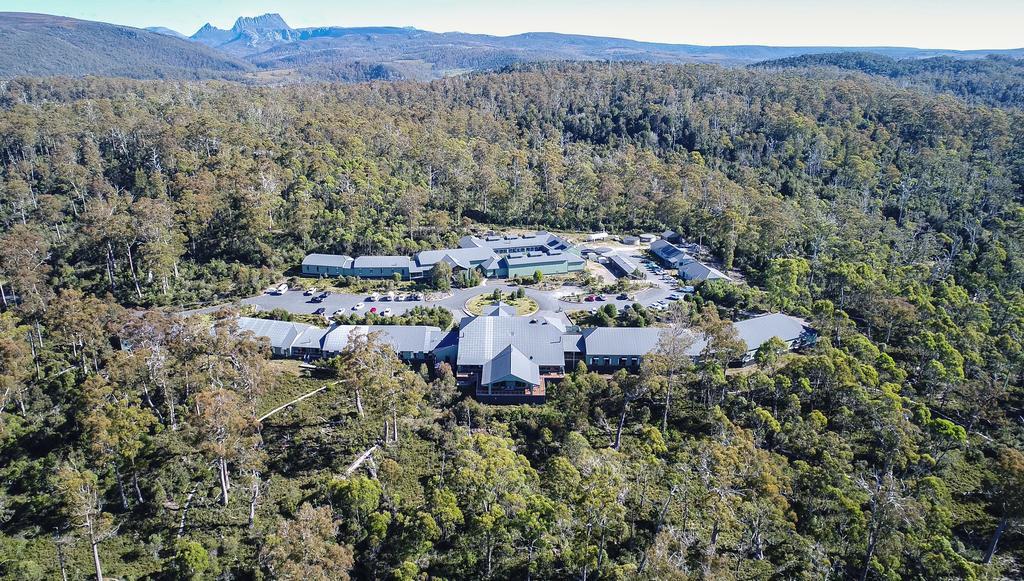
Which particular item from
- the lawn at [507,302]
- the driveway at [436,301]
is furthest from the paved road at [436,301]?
the lawn at [507,302]

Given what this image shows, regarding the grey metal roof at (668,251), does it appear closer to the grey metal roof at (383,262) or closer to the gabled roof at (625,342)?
the gabled roof at (625,342)

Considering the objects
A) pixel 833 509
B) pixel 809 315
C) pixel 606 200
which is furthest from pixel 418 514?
pixel 606 200

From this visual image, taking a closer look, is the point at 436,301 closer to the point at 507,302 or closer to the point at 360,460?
the point at 507,302

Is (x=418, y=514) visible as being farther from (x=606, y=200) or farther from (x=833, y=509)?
(x=606, y=200)

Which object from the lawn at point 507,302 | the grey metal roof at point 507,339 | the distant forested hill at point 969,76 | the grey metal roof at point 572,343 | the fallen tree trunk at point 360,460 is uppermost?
the distant forested hill at point 969,76

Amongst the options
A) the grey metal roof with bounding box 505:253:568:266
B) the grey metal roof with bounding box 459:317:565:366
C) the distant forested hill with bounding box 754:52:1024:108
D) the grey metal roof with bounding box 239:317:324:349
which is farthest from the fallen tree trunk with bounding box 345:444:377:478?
the distant forested hill with bounding box 754:52:1024:108

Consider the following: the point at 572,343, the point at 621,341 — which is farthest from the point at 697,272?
the point at 572,343
